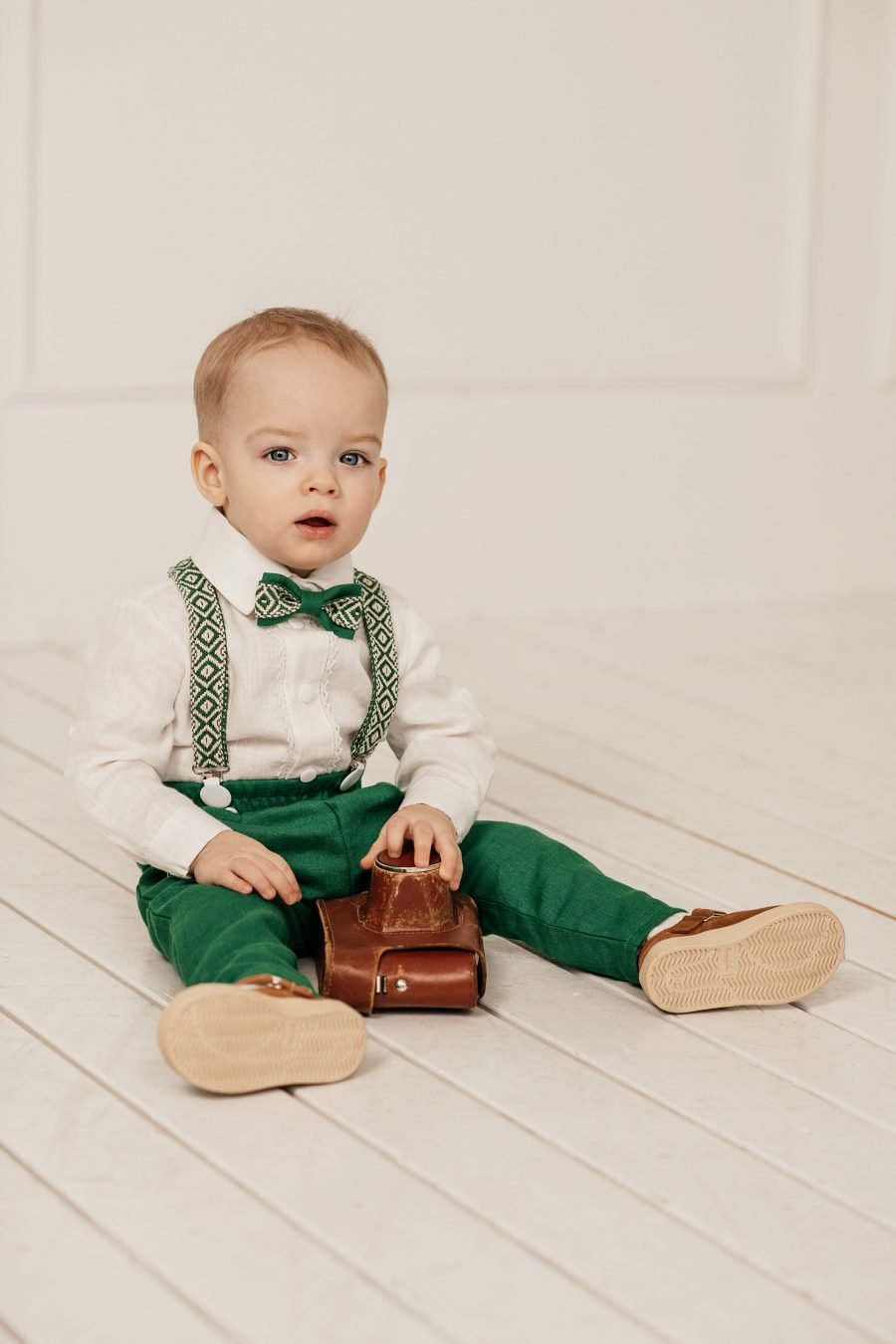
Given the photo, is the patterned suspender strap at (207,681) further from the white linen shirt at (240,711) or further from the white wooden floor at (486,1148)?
the white wooden floor at (486,1148)

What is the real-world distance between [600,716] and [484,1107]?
1144 mm

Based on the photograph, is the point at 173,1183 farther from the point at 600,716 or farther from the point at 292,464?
the point at 600,716

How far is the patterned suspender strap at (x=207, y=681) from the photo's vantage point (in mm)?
1498

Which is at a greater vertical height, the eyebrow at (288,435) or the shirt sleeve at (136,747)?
the eyebrow at (288,435)

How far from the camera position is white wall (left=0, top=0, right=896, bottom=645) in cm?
248

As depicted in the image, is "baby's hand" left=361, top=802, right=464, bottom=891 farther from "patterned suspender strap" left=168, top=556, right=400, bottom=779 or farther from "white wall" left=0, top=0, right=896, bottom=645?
"white wall" left=0, top=0, right=896, bottom=645

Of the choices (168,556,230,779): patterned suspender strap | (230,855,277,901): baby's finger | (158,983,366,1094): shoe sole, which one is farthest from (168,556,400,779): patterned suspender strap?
(158,983,366,1094): shoe sole

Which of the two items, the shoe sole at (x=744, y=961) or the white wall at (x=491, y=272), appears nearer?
the shoe sole at (x=744, y=961)

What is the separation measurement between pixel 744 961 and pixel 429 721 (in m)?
0.36

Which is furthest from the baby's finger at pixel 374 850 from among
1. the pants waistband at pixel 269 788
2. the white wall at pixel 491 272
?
the white wall at pixel 491 272

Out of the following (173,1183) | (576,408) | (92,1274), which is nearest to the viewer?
(92,1274)

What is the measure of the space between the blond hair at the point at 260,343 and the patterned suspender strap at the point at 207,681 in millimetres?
153

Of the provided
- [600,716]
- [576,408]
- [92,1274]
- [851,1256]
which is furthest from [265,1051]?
[576,408]

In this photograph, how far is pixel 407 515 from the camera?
2.80 m
